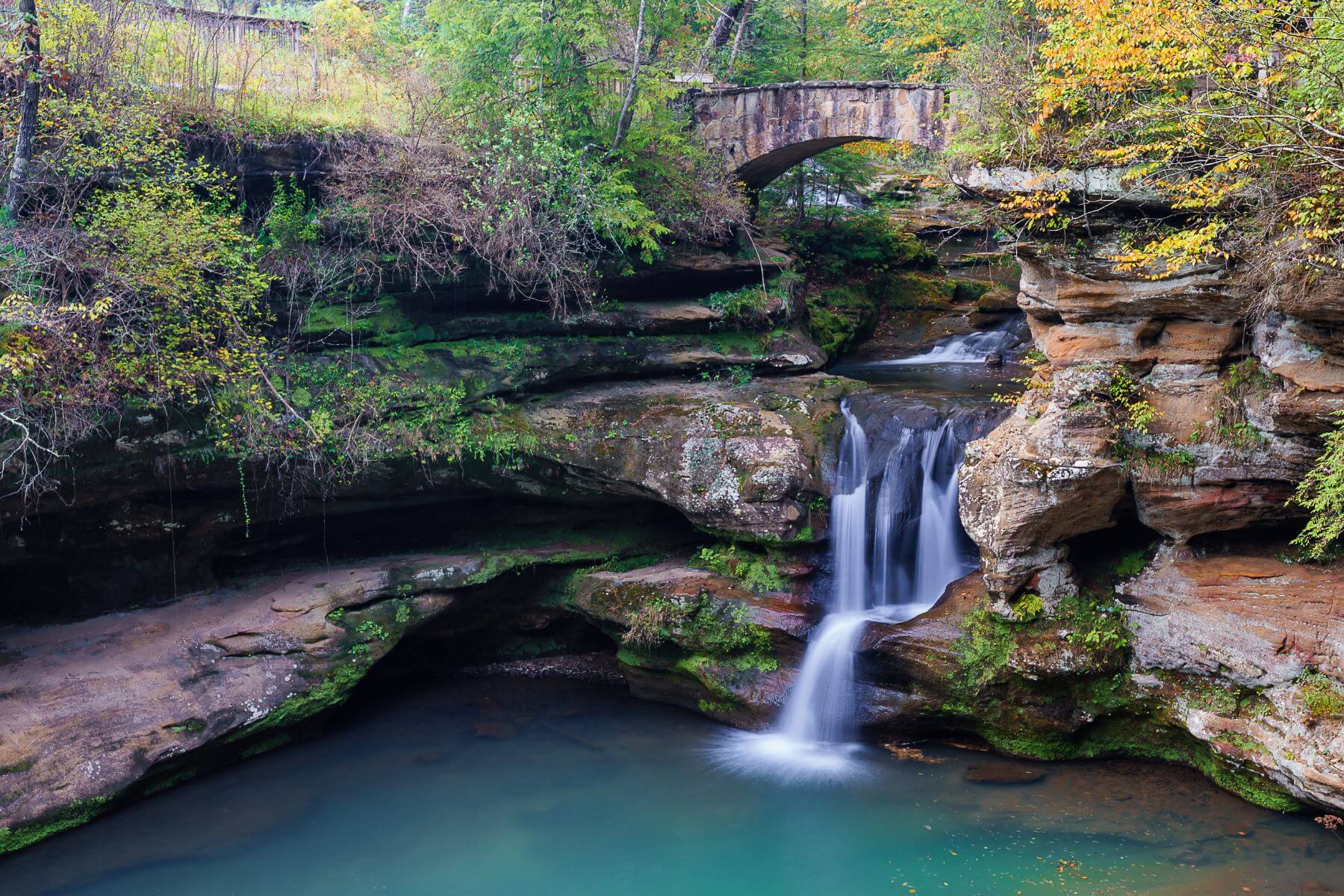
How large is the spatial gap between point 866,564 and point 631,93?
22.5ft

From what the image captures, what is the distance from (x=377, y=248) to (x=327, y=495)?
3.20 metres

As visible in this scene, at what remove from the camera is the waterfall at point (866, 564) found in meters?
10.2

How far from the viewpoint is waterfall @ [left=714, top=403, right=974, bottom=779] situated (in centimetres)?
1018

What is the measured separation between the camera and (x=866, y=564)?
11.0 meters

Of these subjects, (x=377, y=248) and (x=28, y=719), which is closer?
(x=28, y=719)

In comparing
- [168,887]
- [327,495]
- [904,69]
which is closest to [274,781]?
[168,887]

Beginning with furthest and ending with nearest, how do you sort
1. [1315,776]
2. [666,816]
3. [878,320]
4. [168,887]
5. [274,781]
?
[878,320]
[274,781]
[666,816]
[168,887]
[1315,776]

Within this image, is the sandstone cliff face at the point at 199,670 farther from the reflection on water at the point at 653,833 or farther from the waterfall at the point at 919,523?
the waterfall at the point at 919,523

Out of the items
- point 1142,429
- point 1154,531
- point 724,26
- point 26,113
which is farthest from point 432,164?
point 1154,531

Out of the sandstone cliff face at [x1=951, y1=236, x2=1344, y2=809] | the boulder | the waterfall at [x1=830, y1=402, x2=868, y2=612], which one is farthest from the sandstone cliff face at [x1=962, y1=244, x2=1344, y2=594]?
the boulder

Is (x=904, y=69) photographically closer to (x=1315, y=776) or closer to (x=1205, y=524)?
(x=1205, y=524)

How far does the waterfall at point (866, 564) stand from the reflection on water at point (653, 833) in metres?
0.66

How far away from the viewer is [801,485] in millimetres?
10961

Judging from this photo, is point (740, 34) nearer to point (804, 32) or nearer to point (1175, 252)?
point (804, 32)
